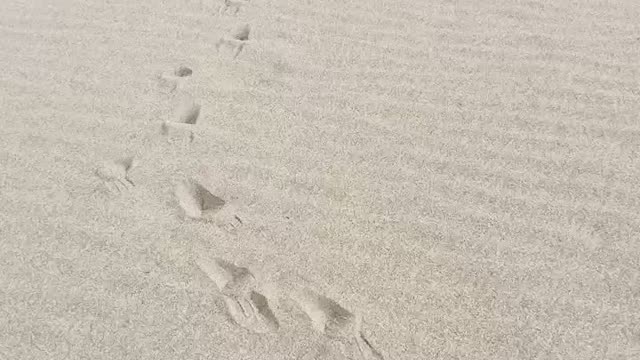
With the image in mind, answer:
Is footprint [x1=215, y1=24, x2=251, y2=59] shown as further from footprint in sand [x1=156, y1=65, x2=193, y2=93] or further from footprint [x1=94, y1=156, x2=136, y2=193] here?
footprint [x1=94, y1=156, x2=136, y2=193]

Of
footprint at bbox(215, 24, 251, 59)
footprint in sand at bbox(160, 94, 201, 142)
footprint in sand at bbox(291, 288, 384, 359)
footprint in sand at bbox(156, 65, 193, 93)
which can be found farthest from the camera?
footprint at bbox(215, 24, 251, 59)

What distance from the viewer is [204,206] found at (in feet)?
6.81

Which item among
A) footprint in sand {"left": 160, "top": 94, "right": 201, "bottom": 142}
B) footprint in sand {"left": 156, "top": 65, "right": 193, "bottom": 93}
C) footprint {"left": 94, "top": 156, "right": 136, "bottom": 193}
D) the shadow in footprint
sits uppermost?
footprint in sand {"left": 156, "top": 65, "right": 193, "bottom": 93}

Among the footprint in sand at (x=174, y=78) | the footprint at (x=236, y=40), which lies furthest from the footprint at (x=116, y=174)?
the footprint at (x=236, y=40)

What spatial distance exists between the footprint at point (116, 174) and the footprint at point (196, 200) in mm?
187

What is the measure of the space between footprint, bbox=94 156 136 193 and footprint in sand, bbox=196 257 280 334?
17.7 inches

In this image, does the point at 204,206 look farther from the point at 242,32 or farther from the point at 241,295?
the point at 242,32

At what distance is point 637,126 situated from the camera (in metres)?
2.26

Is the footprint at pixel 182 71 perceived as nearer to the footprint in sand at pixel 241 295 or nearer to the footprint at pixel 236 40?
the footprint at pixel 236 40

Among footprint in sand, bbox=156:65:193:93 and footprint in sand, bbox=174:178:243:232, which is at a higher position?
footprint in sand, bbox=156:65:193:93

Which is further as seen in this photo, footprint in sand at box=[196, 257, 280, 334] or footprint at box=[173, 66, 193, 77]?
footprint at box=[173, 66, 193, 77]

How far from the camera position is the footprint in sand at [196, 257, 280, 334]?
175cm

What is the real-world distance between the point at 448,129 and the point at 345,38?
73 cm

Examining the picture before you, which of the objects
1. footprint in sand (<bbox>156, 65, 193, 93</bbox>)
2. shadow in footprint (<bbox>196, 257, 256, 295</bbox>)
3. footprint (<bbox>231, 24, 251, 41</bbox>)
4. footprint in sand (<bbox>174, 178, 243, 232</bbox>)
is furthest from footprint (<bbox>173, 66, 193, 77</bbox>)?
shadow in footprint (<bbox>196, 257, 256, 295</bbox>)
